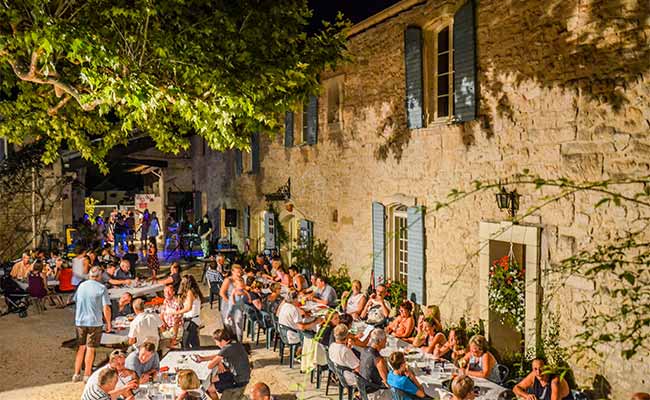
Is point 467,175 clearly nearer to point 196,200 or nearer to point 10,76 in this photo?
point 10,76

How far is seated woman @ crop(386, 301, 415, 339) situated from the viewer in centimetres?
815

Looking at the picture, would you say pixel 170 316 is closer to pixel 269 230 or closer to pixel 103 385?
pixel 103 385

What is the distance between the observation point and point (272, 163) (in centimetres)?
1516

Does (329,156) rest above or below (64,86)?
below

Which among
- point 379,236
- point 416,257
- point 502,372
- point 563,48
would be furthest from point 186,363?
point 563,48

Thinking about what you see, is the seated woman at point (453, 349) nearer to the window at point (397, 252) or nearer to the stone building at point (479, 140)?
the stone building at point (479, 140)

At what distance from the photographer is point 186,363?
6.81m

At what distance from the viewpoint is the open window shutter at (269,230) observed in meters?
15.0

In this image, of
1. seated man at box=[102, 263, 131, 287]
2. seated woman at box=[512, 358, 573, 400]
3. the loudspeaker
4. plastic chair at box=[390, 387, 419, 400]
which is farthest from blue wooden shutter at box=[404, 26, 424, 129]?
the loudspeaker

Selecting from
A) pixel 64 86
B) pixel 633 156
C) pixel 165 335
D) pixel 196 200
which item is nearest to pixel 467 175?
pixel 633 156

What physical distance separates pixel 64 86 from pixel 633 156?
776 centimetres

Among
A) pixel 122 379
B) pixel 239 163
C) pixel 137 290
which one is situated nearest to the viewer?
pixel 122 379

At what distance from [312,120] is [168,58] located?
5.34 meters

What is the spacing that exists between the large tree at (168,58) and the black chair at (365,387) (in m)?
4.31
